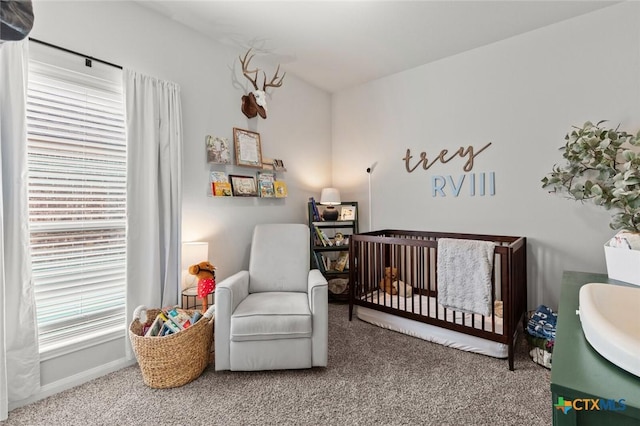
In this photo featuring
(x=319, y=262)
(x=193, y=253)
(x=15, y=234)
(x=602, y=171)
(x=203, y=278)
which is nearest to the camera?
(x=15, y=234)

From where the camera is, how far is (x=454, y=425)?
4.95 feet

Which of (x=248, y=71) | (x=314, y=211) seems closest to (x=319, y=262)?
(x=314, y=211)

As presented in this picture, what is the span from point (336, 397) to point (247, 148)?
86.5 inches

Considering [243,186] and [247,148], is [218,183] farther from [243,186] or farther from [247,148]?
[247,148]

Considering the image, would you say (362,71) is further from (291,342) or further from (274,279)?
(291,342)

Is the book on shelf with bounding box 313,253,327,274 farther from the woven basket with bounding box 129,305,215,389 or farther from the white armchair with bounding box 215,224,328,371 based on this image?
the woven basket with bounding box 129,305,215,389

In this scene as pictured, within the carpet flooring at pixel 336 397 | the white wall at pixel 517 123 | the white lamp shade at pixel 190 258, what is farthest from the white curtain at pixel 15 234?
the white wall at pixel 517 123

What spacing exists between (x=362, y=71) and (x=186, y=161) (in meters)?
2.12

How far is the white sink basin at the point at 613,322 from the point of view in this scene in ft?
1.86

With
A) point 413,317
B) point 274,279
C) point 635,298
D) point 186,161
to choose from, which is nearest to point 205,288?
point 274,279

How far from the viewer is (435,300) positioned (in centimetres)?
262

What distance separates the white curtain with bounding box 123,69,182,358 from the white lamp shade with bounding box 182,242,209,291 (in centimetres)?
5

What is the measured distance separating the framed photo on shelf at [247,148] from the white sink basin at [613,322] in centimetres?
257

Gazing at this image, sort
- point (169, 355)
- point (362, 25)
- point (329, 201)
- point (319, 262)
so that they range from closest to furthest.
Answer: point (169, 355), point (362, 25), point (319, 262), point (329, 201)
